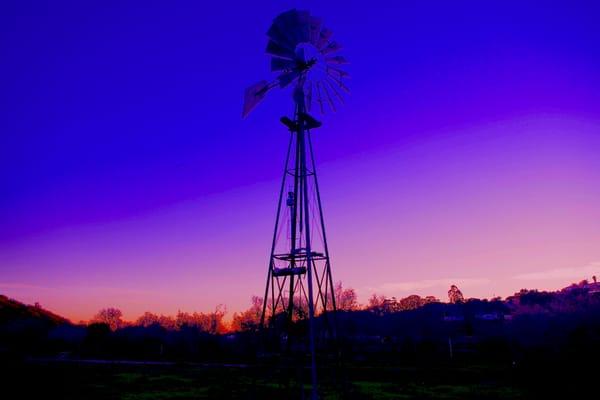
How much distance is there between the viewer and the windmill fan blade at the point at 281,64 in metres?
16.1

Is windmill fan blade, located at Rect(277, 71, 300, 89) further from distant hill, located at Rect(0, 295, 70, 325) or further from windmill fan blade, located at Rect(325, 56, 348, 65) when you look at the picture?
distant hill, located at Rect(0, 295, 70, 325)

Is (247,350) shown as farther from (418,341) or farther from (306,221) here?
(306,221)

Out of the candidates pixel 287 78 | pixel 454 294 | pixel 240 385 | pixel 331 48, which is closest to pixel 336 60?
pixel 331 48

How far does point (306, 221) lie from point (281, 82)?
5507 mm

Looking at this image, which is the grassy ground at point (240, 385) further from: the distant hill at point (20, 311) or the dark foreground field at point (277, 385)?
the distant hill at point (20, 311)

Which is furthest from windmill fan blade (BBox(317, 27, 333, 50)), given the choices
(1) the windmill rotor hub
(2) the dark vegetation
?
(2) the dark vegetation

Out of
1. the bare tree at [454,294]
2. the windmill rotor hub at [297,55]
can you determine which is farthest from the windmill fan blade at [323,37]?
the bare tree at [454,294]

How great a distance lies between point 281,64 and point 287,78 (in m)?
0.62

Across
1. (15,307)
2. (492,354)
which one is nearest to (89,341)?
(492,354)

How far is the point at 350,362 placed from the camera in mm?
41750

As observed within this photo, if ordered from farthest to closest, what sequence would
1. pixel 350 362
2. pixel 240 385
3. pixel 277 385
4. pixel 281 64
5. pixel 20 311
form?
pixel 20 311
pixel 350 362
pixel 277 385
pixel 240 385
pixel 281 64

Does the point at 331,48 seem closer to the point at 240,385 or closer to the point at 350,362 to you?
the point at 240,385

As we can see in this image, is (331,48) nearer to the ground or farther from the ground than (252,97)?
farther from the ground

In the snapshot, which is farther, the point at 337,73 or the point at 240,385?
the point at 240,385
